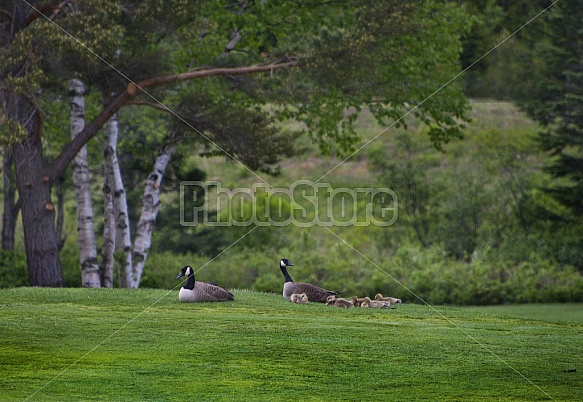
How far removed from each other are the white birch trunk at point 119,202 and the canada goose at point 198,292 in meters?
7.67

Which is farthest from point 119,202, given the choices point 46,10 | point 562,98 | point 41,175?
point 562,98

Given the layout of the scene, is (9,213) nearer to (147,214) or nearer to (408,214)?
(147,214)

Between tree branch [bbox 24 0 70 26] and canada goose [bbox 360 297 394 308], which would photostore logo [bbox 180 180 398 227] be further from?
canada goose [bbox 360 297 394 308]

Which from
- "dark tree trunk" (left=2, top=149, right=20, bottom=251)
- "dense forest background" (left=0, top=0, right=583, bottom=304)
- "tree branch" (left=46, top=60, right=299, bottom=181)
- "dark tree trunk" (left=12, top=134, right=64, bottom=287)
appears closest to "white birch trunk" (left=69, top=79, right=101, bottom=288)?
"dense forest background" (left=0, top=0, right=583, bottom=304)

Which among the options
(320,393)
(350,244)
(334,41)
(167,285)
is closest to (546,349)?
(320,393)

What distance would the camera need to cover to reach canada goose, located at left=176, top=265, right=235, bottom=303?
1531cm

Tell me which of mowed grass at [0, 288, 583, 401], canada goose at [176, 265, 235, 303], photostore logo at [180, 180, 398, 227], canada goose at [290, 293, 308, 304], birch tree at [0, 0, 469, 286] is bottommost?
mowed grass at [0, 288, 583, 401]

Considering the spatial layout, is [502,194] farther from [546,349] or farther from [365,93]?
[546,349]

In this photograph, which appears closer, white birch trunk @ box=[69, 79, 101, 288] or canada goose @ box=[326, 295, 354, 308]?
canada goose @ box=[326, 295, 354, 308]

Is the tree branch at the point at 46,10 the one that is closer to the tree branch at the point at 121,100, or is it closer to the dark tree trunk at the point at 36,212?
the tree branch at the point at 121,100

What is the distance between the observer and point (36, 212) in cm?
2053

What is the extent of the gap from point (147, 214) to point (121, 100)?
15.7 ft

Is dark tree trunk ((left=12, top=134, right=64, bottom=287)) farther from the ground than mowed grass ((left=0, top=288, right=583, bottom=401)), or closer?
farther from the ground

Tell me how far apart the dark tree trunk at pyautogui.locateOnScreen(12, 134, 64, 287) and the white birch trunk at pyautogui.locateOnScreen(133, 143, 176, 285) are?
3285 millimetres
